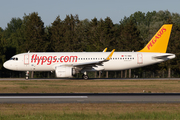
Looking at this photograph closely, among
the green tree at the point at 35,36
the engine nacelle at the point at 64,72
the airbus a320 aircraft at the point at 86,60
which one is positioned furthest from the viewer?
the green tree at the point at 35,36

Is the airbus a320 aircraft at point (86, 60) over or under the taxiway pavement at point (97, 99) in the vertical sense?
over

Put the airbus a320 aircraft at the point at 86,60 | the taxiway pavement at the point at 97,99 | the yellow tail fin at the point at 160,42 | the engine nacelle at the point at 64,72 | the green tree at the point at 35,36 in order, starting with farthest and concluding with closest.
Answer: the green tree at the point at 35,36, the yellow tail fin at the point at 160,42, the airbus a320 aircraft at the point at 86,60, the engine nacelle at the point at 64,72, the taxiway pavement at the point at 97,99

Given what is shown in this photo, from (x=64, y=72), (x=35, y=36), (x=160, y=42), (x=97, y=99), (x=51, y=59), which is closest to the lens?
(x=97, y=99)

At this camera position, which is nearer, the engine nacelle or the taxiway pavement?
the taxiway pavement

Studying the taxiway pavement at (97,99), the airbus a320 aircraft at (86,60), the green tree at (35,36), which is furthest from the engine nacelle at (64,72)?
the green tree at (35,36)

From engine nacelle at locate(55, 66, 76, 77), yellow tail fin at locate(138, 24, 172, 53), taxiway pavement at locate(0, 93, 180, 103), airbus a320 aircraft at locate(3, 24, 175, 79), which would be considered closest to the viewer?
taxiway pavement at locate(0, 93, 180, 103)

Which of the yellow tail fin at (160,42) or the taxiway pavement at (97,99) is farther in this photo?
the yellow tail fin at (160,42)

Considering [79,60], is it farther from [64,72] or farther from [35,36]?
[35,36]

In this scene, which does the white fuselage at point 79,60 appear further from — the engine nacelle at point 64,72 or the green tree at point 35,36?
the green tree at point 35,36

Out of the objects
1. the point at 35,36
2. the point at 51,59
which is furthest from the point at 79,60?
the point at 35,36

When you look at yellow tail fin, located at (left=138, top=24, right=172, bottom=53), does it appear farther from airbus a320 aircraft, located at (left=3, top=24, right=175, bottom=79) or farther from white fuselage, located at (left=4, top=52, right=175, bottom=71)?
white fuselage, located at (left=4, top=52, right=175, bottom=71)

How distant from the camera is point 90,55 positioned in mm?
40812

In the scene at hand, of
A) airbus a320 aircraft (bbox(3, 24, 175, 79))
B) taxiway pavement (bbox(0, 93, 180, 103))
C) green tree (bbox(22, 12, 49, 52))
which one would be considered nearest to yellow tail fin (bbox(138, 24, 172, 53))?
airbus a320 aircraft (bbox(3, 24, 175, 79))

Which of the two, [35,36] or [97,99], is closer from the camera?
[97,99]
